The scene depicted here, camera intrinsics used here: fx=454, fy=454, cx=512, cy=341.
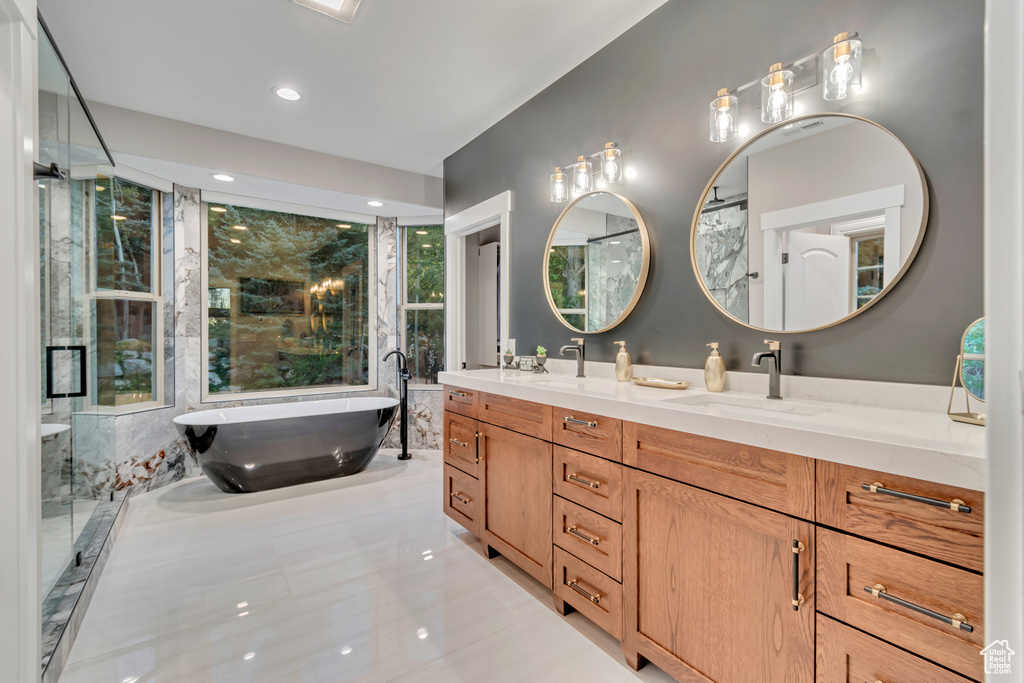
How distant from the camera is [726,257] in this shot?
1854mm

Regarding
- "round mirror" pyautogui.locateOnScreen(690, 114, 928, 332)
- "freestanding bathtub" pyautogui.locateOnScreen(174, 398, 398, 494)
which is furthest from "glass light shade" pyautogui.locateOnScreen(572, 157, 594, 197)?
"freestanding bathtub" pyautogui.locateOnScreen(174, 398, 398, 494)

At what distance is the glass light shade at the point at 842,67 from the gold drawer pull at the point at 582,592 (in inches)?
76.4

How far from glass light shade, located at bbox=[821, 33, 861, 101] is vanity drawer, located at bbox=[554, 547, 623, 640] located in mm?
1832

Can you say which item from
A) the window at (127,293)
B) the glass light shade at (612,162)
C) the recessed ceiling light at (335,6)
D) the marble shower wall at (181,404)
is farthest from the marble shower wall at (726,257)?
the window at (127,293)

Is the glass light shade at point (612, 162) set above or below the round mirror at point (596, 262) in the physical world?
above

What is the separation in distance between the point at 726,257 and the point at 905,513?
1138mm

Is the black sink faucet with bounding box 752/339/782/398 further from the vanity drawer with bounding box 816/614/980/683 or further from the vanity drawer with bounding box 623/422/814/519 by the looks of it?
the vanity drawer with bounding box 816/614/980/683

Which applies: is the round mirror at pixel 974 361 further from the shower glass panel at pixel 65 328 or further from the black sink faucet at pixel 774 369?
the shower glass panel at pixel 65 328

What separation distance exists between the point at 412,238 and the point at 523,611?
381 cm

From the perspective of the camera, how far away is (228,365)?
409 centimetres

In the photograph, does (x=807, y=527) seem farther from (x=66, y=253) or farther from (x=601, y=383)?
(x=66, y=253)

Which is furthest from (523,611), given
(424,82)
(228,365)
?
(228,365)

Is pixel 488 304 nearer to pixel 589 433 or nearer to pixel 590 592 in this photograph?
pixel 589 433

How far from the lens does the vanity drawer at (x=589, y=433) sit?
5.34 feet
